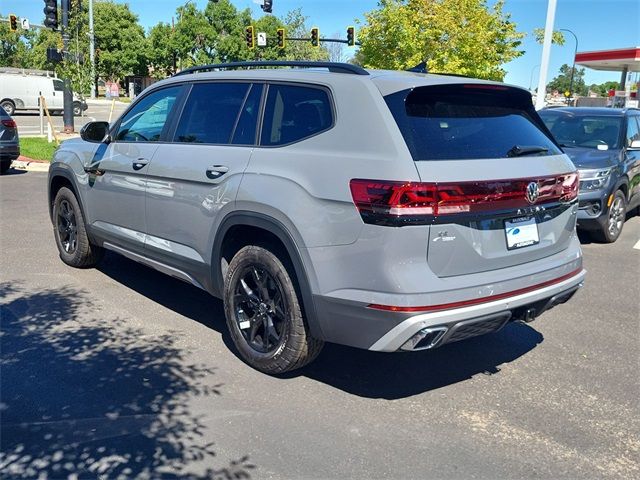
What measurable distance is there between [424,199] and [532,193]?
0.83m

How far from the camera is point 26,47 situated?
246 ft

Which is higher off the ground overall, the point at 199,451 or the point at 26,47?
the point at 26,47

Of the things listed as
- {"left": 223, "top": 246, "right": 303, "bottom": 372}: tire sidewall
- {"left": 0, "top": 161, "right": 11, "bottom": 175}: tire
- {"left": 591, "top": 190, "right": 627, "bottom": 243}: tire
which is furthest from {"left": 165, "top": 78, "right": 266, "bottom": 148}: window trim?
{"left": 0, "top": 161, "right": 11, "bottom": 175}: tire

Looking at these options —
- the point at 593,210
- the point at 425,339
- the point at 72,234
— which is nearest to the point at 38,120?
the point at 72,234

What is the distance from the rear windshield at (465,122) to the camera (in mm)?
3314

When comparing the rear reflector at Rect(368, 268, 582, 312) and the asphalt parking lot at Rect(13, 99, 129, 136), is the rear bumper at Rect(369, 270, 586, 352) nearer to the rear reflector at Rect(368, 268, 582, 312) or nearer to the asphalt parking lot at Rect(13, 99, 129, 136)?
the rear reflector at Rect(368, 268, 582, 312)

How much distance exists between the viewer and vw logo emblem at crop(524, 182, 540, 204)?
3514mm

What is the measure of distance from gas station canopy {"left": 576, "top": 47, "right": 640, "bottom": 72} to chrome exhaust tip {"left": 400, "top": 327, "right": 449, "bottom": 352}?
43892 millimetres

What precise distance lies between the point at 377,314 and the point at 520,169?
120cm

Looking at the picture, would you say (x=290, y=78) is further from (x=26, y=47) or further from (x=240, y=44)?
(x=26, y=47)

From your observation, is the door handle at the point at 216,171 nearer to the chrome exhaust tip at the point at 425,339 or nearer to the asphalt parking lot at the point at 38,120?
the chrome exhaust tip at the point at 425,339

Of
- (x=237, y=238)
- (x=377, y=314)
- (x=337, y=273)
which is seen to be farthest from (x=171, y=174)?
(x=377, y=314)

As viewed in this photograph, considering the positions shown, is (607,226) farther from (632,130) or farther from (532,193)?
(532,193)

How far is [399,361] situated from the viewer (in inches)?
169
